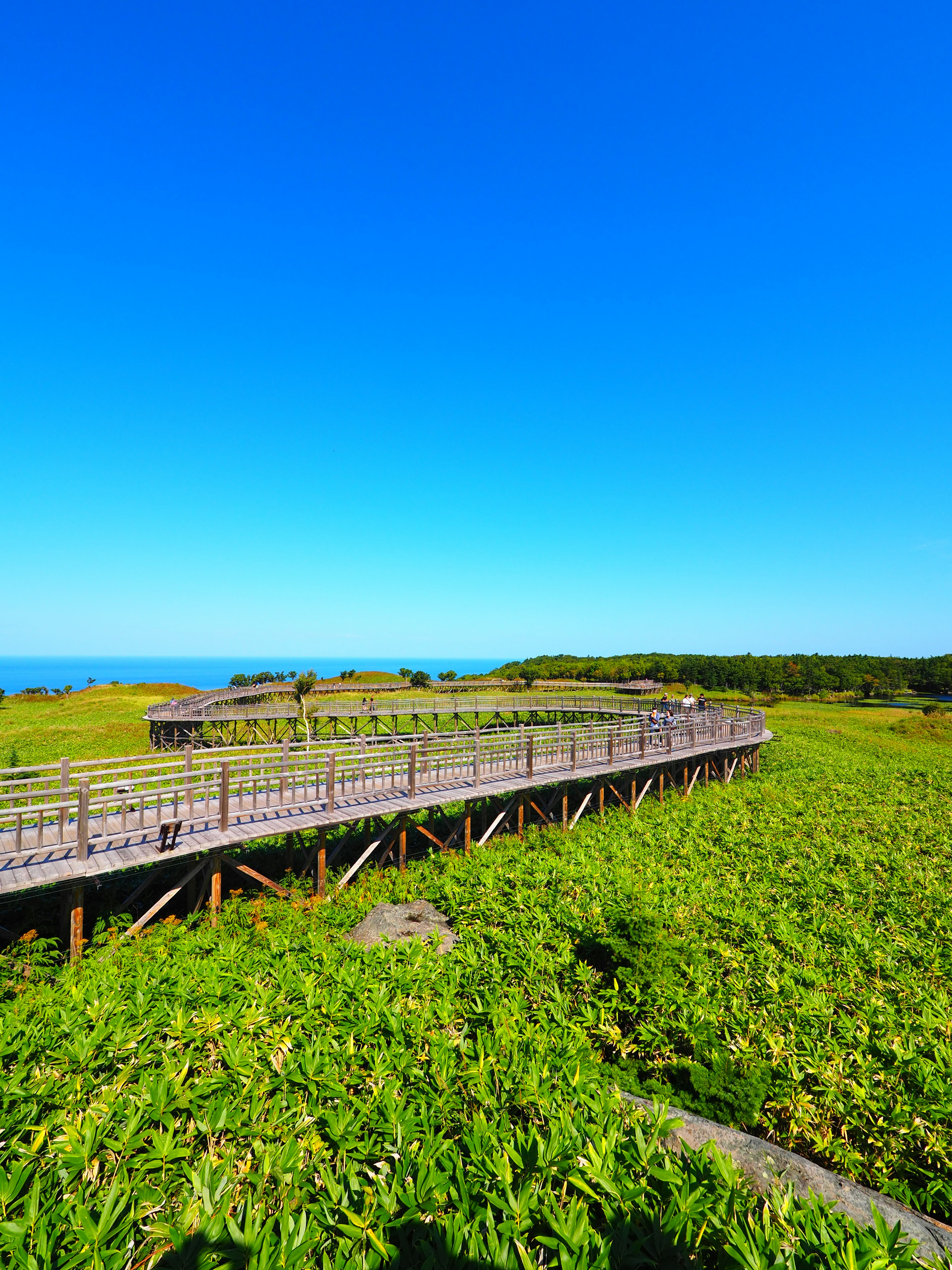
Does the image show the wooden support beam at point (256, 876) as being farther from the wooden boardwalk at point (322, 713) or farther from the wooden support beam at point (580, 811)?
the wooden boardwalk at point (322, 713)

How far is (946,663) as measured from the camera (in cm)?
9312

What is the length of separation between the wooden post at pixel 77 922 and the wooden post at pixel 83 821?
44 centimetres

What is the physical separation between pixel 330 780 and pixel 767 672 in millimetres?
84709

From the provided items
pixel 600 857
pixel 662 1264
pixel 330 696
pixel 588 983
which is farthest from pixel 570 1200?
pixel 330 696

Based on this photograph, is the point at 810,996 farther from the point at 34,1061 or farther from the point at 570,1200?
the point at 34,1061

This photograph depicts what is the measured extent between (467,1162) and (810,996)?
5648 mm

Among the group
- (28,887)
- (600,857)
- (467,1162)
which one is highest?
(28,887)

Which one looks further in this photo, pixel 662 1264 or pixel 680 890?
pixel 680 890

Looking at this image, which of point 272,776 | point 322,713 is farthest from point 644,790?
point 322,713

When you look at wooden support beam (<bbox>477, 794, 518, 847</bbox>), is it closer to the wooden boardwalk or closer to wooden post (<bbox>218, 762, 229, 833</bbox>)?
wooden post (<bbox>218, 762, 229, 833</bbox>)

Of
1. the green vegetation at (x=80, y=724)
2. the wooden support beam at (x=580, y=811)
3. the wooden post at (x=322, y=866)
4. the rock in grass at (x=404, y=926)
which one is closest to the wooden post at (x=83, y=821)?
the wooden post at (x=322, y=866)

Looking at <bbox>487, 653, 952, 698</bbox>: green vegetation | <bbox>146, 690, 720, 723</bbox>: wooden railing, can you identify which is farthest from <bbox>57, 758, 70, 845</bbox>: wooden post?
<bbox>487, 653, 952, 698</bbox>: green vegetation

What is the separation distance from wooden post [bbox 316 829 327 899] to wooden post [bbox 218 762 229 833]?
1773 mm

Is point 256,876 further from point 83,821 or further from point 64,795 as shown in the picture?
point 64,795
